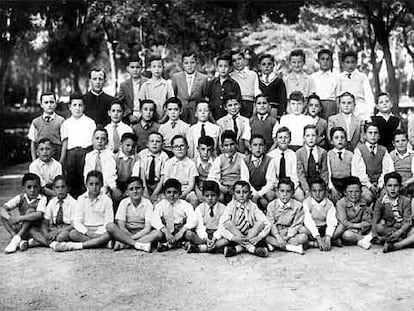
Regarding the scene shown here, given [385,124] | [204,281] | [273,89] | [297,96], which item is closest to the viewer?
[204,281]

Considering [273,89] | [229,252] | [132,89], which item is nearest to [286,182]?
[229,252]

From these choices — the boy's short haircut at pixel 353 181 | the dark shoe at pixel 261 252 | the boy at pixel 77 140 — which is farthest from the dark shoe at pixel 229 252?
the boy at pixel 77 140

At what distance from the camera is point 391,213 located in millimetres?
5727

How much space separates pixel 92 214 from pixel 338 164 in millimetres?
2706

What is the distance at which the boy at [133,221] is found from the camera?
18.4 ft

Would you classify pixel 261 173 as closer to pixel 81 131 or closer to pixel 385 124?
pixel 385 124

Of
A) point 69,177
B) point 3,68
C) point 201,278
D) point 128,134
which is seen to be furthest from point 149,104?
point 3,68

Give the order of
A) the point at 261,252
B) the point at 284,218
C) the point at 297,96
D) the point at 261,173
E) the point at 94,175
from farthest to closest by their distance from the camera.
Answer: the point at 297,96 < the point at 261,173 < the point at 94,175 < the point at 284,218 < the point at 261,252

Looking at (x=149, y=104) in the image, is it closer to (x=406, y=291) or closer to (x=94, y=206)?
(x=94, y=206)

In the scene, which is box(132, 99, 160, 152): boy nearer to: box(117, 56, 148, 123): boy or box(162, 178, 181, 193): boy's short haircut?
box(117, 56, 148, 123): boy

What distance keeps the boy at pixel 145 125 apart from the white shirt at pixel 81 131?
53 cm

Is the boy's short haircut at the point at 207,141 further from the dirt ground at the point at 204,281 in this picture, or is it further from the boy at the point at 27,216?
the boy at the point at 27,216

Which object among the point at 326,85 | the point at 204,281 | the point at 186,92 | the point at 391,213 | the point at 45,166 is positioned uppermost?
the point at 326,85

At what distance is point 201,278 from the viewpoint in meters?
4.69
